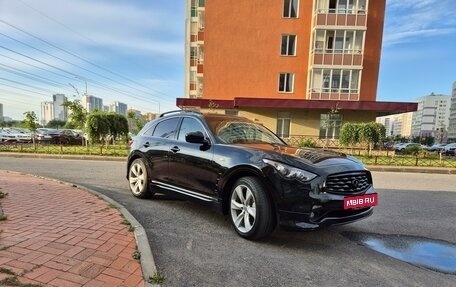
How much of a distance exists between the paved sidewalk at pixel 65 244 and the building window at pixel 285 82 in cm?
2362

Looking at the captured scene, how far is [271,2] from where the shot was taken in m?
26.4

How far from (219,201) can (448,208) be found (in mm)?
4960

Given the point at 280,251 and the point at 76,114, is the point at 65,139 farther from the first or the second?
the point at 280,251

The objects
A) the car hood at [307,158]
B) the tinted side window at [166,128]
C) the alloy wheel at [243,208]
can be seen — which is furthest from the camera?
the tinted side window at [166,128]

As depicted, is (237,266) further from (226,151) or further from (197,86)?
(197,86)

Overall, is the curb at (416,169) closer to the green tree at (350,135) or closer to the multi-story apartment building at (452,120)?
the green tree at (350,135)

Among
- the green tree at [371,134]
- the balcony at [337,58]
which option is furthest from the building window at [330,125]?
the green tree at [371,134]

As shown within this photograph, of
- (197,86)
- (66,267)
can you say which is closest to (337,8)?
(197,86)

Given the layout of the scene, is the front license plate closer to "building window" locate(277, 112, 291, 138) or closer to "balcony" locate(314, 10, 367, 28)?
"building window" locate(277, 112, 291, 138)

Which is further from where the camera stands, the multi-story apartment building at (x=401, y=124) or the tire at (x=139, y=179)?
the multi-story apartment building at (x=401, y=124)

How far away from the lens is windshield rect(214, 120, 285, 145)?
446 cm

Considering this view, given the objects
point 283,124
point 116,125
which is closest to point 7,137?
point 116,125

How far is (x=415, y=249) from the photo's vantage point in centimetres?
379

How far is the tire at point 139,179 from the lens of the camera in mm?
5645
